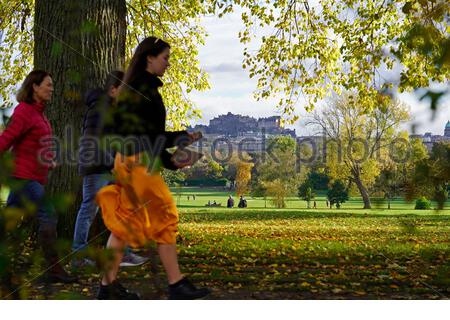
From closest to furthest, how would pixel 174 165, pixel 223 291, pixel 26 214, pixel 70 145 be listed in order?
pixel 26 214
pixel 174 165
pixel 223 291
pixel 70 145

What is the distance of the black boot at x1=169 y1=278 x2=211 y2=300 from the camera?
3.38m

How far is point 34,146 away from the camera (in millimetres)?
3287

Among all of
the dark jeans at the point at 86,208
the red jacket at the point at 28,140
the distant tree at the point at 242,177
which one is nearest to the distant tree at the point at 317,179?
the distant tree at the point at 242,177

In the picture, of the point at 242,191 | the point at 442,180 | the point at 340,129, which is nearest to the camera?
the point at 442,180

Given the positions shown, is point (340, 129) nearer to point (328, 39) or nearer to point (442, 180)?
point (328, 39)

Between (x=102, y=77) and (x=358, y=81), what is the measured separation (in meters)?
5.16

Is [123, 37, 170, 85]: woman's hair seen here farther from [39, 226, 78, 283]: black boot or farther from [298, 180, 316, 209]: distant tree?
[298, 180, 316, 209]: distant tree

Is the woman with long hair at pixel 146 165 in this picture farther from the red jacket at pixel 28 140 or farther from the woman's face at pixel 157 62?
the red jacket at pixel 28 140

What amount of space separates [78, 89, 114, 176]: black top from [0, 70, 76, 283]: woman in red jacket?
279mm

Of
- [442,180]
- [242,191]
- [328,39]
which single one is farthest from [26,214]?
[328,39]

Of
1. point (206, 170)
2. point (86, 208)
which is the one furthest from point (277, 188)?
point (86, 208)

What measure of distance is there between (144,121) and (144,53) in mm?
441

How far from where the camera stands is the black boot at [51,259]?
2.98 meters

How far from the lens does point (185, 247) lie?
21.1ft
